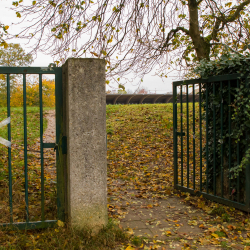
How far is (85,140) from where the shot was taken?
307 centimetres

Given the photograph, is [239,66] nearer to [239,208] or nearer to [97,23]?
[239,208]

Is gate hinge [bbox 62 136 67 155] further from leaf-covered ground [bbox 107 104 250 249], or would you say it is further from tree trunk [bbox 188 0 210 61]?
tree trunk [bbox 188 0 210 61]

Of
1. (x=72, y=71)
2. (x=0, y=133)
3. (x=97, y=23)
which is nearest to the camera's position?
(x=72, y=71)

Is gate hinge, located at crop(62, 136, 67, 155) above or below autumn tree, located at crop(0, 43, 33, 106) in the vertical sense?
below

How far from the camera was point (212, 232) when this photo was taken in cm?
353

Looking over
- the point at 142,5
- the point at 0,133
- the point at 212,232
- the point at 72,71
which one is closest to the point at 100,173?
the point at 72,71

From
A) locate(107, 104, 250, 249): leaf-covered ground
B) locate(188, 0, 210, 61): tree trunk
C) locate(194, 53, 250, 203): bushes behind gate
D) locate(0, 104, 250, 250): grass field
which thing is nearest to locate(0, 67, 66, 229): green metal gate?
locate(0, 104, 250, 250): grass field

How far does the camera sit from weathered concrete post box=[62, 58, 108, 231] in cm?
303

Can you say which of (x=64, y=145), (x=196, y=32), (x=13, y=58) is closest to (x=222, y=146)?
(x=64, y=145)

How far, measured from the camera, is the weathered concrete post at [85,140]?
3.03m

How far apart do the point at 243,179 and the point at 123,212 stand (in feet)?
6.44

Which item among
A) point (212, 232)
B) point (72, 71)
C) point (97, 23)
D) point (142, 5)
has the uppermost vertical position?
point (142, 5)

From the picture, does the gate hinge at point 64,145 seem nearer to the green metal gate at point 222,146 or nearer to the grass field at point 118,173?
the grass field at point 118,173

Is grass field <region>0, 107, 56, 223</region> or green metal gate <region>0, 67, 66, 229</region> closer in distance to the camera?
green metal gate <region>0, 67, 66, 229</region>
